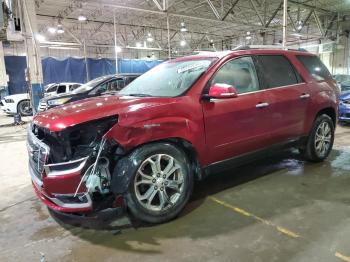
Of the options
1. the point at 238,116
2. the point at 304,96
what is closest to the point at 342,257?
the point at 238,116

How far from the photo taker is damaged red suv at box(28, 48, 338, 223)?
99.9 inches

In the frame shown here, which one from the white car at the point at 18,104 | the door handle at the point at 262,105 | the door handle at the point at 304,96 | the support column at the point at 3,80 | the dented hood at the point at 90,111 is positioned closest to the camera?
the dented hood at the point at 90,111

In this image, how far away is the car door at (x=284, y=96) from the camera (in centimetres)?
371

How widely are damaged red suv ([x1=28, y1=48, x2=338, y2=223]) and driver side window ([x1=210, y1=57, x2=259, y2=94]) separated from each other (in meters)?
0.01

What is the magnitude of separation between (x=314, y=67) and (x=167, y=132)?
2.85m

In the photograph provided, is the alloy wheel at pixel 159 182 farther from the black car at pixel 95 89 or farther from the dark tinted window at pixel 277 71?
the black car at pixel 95 89

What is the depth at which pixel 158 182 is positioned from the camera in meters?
2.81

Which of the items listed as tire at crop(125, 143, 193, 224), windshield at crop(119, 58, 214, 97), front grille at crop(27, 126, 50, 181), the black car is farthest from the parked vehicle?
front grille at crop(27, 126, 50, 181)

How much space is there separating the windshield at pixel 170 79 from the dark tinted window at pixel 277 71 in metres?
0.80

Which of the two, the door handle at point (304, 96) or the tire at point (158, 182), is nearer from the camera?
the tire at point (158, 182)

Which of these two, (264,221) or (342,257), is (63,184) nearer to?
(264,221)

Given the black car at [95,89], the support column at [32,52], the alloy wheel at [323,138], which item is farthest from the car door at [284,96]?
the support column at [32,52]

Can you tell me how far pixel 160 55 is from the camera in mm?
30844

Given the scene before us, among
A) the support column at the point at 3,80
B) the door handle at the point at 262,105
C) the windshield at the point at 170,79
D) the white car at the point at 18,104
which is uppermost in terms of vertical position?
the support column at the point at 3,80
